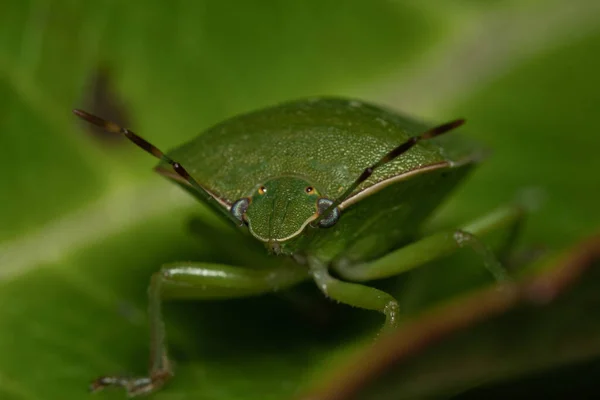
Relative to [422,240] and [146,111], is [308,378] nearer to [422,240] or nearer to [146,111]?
[422,240]

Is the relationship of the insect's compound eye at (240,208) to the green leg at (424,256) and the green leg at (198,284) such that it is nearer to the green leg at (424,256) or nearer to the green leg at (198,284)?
the green leg at (198,284)

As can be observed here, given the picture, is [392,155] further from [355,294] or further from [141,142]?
[141,142]

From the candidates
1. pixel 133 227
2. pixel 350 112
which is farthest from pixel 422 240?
pixel 133 227

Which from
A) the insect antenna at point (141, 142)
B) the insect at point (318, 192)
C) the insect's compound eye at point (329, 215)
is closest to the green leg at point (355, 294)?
the insect at point (318, 192)

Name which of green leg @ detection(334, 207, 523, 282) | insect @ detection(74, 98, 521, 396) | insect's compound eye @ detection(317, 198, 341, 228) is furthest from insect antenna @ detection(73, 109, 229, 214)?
green leg @ detection(334, 207, 523, 282)

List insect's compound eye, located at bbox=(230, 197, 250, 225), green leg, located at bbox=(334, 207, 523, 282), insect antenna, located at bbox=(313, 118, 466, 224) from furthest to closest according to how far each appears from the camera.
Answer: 1. green leg, located at bbox=(334, 207, 523, 282)
2. insect's compound eye, located at bbox=(230, 197, 250, 225)
3. insect antenna, located at bbox=(313, 118, 466, 224)

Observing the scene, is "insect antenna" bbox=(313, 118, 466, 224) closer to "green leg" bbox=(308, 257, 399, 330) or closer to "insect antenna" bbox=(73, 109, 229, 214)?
"green leg" bbox=(308, 257, 399, 330)

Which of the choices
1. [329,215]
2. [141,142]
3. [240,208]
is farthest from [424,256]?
[141,142]
